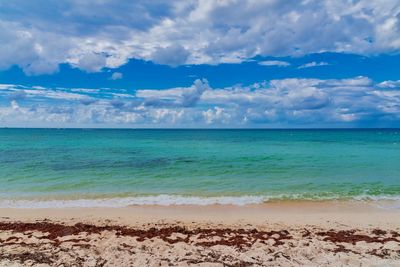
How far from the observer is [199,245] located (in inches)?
368

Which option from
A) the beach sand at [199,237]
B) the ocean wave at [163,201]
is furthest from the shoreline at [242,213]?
the ocean wave at [163,201]

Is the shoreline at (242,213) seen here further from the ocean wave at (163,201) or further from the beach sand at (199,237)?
the ocean wave at (163,201)

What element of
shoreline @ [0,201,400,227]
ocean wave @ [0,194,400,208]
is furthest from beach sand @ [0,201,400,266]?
ocean wave @ [0,194,400,208]

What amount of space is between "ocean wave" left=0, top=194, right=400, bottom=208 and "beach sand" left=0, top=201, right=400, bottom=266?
0.98m

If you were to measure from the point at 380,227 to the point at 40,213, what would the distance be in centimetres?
1352

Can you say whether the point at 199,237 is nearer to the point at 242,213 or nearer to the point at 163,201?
the point at 242,213

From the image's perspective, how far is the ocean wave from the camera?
1499cm

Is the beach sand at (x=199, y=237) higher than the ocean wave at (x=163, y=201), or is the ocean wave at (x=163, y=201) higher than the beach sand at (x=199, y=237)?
the beach sand at (x=199, y=237)

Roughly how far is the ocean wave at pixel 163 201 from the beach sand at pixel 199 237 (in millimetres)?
980

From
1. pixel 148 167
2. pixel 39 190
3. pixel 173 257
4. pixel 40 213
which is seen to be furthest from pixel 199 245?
pixel 148 167

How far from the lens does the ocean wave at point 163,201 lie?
15.0m

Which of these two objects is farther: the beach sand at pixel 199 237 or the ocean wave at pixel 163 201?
the ocean wave at pixel 163 201

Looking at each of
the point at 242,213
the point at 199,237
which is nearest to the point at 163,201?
the point at 242,213

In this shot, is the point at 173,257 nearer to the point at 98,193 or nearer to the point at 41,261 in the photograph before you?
the point at 41,261
